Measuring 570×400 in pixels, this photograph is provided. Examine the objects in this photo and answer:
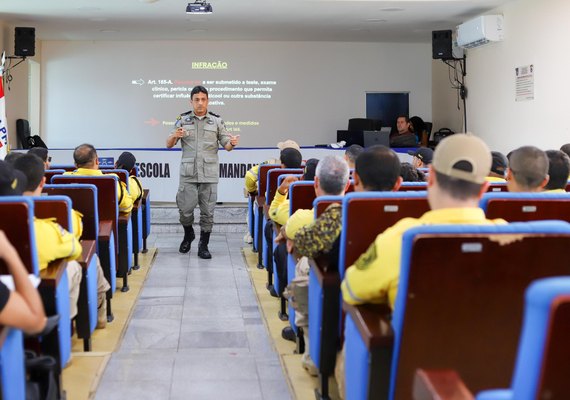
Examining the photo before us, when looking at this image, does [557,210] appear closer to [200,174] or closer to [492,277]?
[492,277]

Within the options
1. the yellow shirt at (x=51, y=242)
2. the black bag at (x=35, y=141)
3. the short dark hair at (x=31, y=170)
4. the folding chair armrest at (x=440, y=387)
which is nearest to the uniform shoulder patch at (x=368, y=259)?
the folding chair armrest at (x=440, y=387)

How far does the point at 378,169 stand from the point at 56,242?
4.14 ft

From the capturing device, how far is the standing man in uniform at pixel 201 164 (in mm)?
6785

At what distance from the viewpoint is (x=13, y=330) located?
6.35 ft

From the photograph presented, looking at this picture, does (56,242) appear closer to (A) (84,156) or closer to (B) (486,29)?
(A) (84,156)

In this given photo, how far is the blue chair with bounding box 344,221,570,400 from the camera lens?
179 cm

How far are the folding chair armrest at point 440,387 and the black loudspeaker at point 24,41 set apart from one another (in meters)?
10.7

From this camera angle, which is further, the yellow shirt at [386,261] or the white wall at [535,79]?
the white wall at [535,79]

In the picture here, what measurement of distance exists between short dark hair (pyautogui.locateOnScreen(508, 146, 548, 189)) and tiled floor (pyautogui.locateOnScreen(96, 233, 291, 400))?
4.46ft

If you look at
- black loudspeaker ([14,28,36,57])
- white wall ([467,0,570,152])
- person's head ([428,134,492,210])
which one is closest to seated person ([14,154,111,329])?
person's head ([428,134,492,210])

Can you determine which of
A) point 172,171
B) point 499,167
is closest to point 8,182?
point 499,167

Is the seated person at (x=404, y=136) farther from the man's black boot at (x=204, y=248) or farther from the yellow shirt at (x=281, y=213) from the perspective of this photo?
the yellow shirt at (x=281, y=213)

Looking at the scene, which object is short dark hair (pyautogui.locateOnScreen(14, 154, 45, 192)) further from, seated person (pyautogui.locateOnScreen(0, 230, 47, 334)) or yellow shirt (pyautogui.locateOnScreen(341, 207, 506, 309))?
yellow shirt (pyautogui.locateOnScreen(341, 207, 506, 309))

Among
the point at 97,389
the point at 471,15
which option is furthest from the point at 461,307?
the point at 471,15
